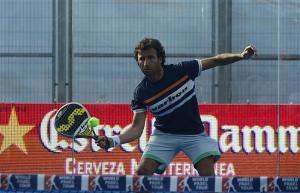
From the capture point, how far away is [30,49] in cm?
966

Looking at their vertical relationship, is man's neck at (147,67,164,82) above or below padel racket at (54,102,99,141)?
above

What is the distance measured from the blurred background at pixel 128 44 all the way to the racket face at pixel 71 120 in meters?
3.71

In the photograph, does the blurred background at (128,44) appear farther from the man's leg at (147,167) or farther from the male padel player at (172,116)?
the man's leg at (147,167)

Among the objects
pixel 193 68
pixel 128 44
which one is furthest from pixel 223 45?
pixel 193 68

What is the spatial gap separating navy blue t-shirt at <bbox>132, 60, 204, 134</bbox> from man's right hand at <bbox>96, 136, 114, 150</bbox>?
0.55m

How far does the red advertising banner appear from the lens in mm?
9508

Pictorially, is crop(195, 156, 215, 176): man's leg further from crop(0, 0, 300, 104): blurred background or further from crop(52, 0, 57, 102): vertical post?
crop(52, 0, 57, 102): vertical post

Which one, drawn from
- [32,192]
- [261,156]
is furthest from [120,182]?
[261,156]

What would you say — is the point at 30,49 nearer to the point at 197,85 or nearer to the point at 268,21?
the point at 197,85

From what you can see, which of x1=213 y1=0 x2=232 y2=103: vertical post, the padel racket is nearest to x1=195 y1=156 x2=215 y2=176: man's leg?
the padel racket

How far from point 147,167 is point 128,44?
4218 mm

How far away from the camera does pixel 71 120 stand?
587 cm

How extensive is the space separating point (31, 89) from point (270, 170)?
3.27 metres

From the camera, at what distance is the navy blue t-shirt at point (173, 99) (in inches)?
227
